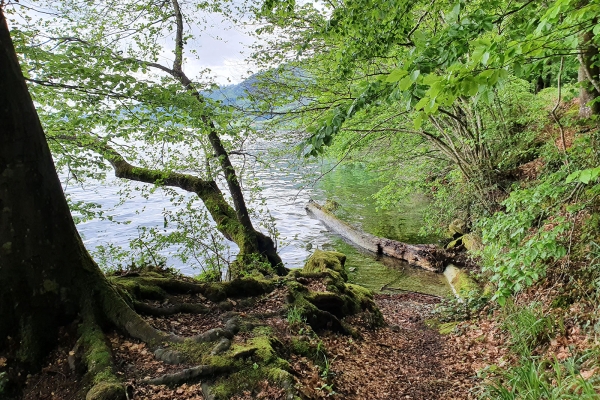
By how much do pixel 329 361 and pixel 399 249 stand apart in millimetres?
10962

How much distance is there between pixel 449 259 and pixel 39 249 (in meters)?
12.6

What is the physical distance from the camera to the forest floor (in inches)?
140

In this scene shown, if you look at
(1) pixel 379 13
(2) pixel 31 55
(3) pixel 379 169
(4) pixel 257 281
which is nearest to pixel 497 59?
(1) pixel 379 13

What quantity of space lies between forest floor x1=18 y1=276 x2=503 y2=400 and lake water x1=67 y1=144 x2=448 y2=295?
4.08 m

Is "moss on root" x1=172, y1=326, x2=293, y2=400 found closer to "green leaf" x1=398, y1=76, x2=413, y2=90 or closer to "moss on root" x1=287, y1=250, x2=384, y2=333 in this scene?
"moss on root" x1=287, y1=250, x2=384, y2=333

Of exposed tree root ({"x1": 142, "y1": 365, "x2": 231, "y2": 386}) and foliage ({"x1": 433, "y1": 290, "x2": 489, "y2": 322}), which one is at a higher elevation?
exposed tree root ({"x1": 142, "y1": 365, "x2": 231, "y2": 386})

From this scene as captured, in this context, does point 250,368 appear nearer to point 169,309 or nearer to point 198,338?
point 198,338

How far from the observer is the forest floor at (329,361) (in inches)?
140

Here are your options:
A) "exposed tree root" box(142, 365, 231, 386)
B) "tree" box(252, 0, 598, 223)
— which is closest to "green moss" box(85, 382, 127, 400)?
"exposed tree root" box(142, 365, 231, 386)

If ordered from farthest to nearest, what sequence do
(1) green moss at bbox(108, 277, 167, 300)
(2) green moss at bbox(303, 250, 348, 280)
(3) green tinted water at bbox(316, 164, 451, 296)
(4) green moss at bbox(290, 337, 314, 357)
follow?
1. (3) green tinted water at bbox(316, 164, 451, 296)
2. (2) green moss at bbox(303, 250, 348, 280)
3. (1) green moss at bbox(108, 277, 167, 300)
4. (4) green moss at bbox(290, 337, 314, 357)

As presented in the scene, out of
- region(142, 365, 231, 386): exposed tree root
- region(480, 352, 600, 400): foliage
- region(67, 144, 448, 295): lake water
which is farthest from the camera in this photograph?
region(67, 144, 448, 295): lake water

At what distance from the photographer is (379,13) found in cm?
452

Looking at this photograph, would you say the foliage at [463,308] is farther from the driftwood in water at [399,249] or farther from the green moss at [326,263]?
the driftwood in water at [399,249]

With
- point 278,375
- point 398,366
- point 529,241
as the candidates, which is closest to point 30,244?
point 278,375
